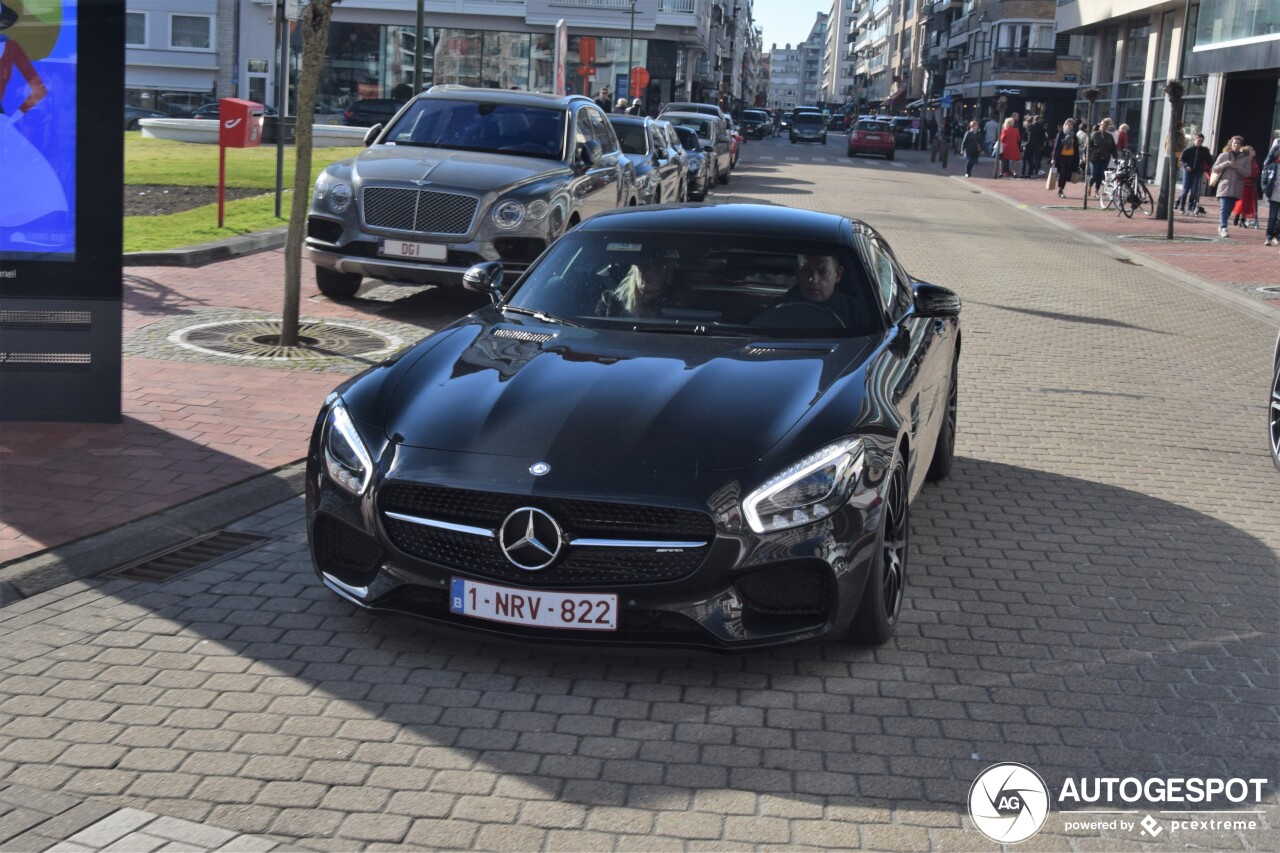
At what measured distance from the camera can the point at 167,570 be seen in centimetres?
562

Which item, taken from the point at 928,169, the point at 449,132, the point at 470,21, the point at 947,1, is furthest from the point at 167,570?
the point at 947,1

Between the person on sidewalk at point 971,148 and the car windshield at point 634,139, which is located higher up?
the person on sidewalk at point 971,148

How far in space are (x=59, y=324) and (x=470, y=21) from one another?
55.2 m

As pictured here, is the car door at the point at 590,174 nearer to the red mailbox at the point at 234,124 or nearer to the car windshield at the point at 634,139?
the red mailbox at the point at 234,124

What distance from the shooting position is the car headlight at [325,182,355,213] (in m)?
12.0

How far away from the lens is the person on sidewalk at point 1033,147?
45.0m

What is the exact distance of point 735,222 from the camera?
20.9 feet

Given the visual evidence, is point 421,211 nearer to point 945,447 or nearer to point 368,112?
point 945,447

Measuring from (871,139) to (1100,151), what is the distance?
Answer: 86.0 feet

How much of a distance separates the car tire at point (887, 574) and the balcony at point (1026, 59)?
245 ft

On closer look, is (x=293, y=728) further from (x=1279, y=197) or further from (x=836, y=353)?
(x=1279, y=197)

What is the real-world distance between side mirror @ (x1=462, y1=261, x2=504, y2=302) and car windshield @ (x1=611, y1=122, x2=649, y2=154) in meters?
13.6

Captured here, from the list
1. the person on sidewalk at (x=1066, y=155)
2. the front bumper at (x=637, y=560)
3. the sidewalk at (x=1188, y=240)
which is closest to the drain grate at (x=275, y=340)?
the front bumper at (x=637, y=560)

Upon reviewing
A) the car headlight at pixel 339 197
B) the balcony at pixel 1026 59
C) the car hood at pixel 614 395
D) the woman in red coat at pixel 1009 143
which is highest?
the balcony at pixel 1026 59
